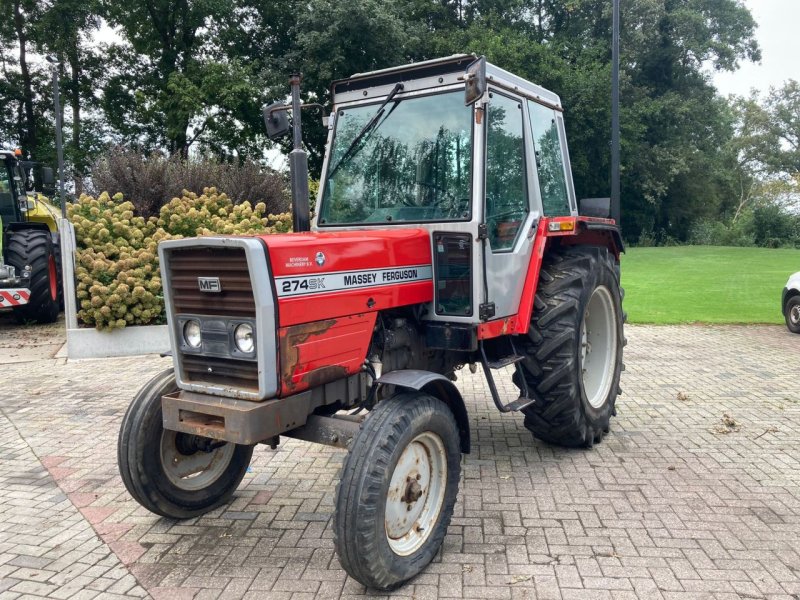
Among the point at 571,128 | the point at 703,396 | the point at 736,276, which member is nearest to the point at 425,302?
the point at 703,396

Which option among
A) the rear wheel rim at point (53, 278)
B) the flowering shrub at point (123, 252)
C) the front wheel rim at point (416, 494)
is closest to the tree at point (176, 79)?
the rear wheel rim at point (53, 278)

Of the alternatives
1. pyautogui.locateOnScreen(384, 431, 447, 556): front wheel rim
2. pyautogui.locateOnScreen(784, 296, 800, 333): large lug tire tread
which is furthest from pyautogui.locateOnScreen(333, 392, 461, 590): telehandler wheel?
pyautogui.locateOnScreen(784, 296, 800, 333): large lug tire tread

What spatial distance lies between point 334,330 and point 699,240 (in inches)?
1398

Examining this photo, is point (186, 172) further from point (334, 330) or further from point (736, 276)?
point (736, 276)

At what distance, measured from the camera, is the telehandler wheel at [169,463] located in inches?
137

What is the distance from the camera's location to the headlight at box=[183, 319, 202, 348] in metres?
3.17

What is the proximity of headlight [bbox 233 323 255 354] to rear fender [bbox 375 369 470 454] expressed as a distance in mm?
650

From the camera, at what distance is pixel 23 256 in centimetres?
1048

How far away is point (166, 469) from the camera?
3.62m

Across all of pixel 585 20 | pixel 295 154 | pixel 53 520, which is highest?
pixel 585 20

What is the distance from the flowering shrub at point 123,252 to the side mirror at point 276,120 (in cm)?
537

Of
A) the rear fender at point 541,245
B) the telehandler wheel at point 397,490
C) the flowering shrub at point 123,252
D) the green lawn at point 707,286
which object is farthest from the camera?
the green lawn at point 707,286

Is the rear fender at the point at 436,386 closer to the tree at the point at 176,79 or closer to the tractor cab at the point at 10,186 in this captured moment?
the tractor cab at the point at 10,186

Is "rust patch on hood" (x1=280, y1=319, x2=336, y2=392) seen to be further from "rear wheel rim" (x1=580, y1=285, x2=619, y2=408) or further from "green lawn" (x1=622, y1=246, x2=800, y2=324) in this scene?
"green lawn" (x1=622, y1=246, x2=800, y2=324)
